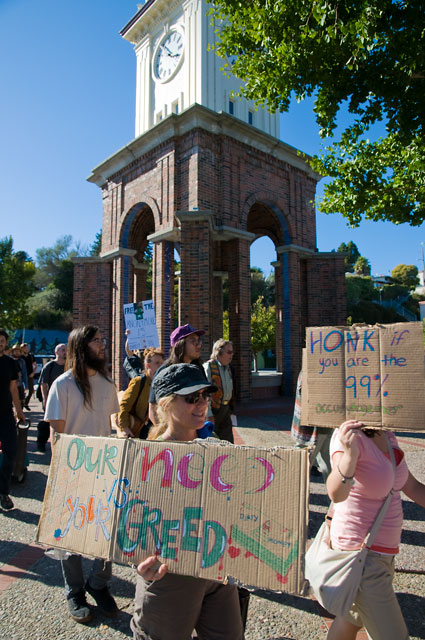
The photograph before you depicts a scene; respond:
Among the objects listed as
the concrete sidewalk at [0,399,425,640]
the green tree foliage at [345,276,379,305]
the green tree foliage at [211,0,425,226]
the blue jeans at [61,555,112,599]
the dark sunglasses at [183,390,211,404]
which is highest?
the green tree foliage at [345,276,379,305]

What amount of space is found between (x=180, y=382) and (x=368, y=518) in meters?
1.12

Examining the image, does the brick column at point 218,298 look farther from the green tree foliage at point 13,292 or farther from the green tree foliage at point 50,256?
the green tree foliage at point 50,256

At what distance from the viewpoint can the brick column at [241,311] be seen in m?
11.8

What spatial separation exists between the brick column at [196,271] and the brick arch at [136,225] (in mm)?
3759

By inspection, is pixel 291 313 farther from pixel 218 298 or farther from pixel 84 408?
pixel 84 408

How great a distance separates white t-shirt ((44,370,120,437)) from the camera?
8.95 ft

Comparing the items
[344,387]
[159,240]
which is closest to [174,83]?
[159,240]

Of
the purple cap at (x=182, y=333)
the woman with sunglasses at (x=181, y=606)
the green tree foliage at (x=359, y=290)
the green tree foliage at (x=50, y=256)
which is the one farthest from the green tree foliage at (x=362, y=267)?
the woman with sunglasses at (x=181, y=606)

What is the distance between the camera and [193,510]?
5.11ft

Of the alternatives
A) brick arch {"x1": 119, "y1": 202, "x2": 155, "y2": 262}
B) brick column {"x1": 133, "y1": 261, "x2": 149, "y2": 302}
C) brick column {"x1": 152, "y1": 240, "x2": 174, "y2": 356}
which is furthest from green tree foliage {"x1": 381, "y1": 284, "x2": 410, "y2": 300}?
brick column {"x1": 152, "y1": 240, "x2": 174, "y2": 356}

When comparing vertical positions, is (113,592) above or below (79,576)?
below

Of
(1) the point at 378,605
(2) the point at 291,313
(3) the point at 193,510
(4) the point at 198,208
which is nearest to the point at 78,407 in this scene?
(3) the point at 193,510

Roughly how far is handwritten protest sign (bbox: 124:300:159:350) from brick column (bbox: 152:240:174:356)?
423cm

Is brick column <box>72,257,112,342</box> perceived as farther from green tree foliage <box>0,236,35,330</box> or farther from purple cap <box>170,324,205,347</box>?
green tree foliage <box>0,236,35,330</box>
